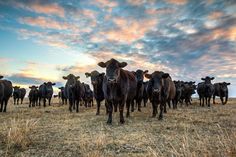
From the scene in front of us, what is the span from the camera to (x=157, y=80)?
1723cm

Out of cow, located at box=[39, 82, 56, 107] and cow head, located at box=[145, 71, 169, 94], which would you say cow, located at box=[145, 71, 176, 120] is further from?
cow, located at box=[39, 82, 56, 107]

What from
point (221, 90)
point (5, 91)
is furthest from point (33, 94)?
point (221, 90)

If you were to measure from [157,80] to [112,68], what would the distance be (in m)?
3.17

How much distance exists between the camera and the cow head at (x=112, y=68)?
1459 cm

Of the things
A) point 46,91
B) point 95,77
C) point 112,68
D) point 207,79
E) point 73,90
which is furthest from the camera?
point 46,91

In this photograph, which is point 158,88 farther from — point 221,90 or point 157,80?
point 221,90

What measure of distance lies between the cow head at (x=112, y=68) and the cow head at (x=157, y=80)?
2.34 metres

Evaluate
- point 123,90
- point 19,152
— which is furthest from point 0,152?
point 123,90

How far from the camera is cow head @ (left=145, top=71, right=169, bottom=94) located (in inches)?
668

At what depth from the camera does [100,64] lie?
15.9 metres

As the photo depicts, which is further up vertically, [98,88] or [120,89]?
[98,88]

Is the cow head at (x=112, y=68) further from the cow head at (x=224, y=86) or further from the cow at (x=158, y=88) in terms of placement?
the cow head at (x=224, y=86)

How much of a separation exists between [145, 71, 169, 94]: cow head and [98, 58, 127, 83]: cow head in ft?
7.67

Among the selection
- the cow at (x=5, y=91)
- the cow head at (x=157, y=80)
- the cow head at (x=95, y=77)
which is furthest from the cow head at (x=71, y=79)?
the cow head at (x=157, y=80)
